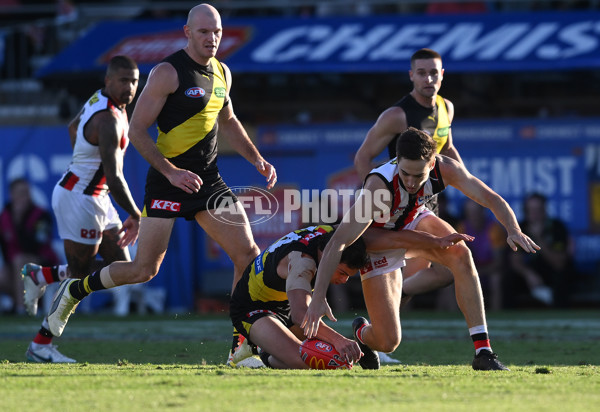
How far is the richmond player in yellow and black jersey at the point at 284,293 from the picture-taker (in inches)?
274

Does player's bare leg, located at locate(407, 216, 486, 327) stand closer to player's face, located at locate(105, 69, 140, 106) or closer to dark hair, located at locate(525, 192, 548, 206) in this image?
player's face, located at locate(105, 69, 140, 106)

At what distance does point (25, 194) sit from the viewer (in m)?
15.3

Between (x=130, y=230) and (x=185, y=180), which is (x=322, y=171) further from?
(x=185, y=180)

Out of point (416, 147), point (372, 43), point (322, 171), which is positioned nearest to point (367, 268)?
point (416, 147)

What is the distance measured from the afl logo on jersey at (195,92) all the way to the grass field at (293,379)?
6.51 ft

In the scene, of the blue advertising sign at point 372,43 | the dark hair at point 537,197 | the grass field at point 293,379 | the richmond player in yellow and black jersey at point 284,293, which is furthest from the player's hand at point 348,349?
the dark hair at point 537,197

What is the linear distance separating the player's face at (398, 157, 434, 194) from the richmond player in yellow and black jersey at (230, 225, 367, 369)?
1.88 feet

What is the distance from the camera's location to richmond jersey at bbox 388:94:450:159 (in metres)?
8.80

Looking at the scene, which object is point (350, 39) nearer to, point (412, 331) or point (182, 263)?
point (182, 263)

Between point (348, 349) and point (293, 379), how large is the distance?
63cm

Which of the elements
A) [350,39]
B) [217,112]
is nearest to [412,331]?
[217,112]

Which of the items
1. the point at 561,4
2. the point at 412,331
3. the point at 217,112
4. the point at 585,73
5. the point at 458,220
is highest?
the point at 561,4

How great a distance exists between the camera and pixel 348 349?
692 cm

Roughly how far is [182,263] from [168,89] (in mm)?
7871
